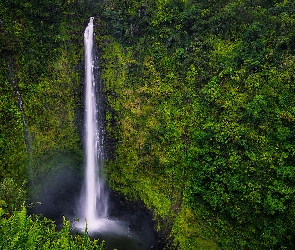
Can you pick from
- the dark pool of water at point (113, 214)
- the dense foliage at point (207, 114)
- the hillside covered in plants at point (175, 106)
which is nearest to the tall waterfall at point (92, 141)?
the hillside covered in plants at point (175, 106)

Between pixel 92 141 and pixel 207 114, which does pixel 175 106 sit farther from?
pixel 92 141

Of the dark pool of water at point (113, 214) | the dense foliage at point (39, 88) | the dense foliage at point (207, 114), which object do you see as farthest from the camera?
the dense foliage at point (39, 88)

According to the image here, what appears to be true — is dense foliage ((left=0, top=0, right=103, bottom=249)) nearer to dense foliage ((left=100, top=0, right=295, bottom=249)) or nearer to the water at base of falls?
the water at base of falls

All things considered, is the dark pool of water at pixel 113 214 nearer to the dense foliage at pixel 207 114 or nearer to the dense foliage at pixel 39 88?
the dense foliage at pixel 39 88

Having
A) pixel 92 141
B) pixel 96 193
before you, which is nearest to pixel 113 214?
pixel 96 193

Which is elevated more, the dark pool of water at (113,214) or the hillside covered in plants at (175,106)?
the hillside covered in plants at (175,106)

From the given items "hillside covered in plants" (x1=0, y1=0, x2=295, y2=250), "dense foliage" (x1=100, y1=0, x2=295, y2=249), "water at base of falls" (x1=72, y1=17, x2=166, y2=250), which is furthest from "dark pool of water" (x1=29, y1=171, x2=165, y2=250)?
"dense foliage" (x1=100, y1=0, x2=295, y2=249)

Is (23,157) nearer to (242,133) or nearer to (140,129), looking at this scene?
(140,129)
